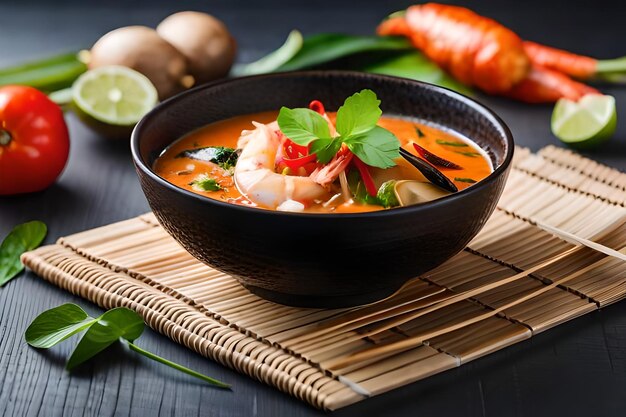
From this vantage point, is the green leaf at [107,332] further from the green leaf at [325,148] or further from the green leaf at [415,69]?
the green leaf at [415,69]

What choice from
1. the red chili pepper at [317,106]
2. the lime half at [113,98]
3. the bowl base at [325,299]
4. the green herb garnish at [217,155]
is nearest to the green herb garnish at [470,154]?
the red chili pepper at [317,106]

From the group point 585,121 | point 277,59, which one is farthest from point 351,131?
point 277,59

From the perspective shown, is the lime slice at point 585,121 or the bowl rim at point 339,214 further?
the lime slice at point 585,121

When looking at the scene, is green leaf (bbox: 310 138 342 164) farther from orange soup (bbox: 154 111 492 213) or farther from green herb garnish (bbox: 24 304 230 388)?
green herb garnish (bbox: 24 304 230 388)

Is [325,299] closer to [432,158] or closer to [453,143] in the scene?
[432,158]

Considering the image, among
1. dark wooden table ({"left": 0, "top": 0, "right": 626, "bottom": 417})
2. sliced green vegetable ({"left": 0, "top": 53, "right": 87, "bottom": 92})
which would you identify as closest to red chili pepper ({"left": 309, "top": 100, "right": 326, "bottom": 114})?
dark wooden table ({"left": 0, "top": 0, "right": 626, "bottom": 417})
